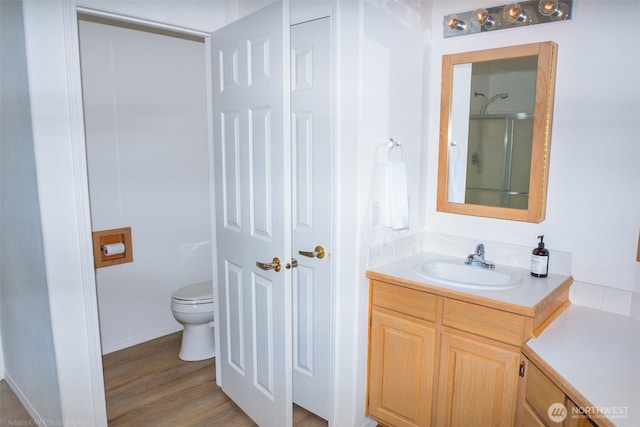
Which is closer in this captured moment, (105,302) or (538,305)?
(538,305)

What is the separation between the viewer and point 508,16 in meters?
2.15

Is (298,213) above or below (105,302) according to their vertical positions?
above

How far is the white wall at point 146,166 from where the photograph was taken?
9.76ft

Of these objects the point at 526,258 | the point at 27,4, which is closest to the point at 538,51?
the point at 526,258

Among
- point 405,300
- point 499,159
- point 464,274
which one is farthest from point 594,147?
point 405,300

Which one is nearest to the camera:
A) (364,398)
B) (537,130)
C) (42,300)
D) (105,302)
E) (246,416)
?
(42,300)

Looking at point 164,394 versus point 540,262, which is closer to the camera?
point 540,262

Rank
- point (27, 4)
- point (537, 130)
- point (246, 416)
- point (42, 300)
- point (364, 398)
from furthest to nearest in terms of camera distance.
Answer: point (246, 416)
point (364, 398)
point (537, 130)
point (42, 300)
point (27, 4)

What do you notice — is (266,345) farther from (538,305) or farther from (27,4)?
(27,4)

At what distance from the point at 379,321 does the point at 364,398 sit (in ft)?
1.40

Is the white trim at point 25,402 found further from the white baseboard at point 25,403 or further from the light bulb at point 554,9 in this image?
the light bulb at point 554,9

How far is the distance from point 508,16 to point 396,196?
3.32ft

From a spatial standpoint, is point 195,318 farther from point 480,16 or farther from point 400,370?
point 480,16

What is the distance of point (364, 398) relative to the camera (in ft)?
7.53
